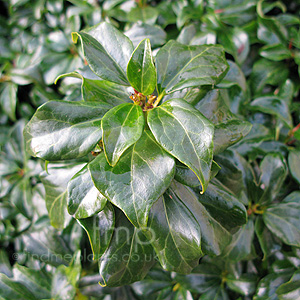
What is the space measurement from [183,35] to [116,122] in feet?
2.21

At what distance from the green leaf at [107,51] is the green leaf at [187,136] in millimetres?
196

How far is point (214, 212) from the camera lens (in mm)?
825

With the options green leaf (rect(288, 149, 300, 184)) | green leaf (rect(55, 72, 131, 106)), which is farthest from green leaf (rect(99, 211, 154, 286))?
green leaf (rect(288, 149, 300, 184))

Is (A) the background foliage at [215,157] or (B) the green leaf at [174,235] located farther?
(A) the background foliage at [215,157]

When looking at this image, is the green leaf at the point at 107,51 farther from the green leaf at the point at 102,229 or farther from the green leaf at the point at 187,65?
the green leaf at the point at 102,229

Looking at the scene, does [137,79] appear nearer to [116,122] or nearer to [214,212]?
[116,122]

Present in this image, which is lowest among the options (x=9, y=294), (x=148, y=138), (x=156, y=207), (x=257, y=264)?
(x=257, y=264)

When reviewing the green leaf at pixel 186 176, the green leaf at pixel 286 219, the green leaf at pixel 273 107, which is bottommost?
the green leaf at pixel 286 219

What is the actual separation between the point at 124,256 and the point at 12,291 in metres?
0.44

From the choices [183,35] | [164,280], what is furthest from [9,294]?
[183,35]

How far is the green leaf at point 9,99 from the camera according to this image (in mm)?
1393

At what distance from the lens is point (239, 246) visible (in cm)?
97

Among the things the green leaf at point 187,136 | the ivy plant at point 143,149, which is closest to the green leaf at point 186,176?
the ivy plant at point 143,149

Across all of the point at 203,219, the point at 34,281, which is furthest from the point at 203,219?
the point at 34,281
